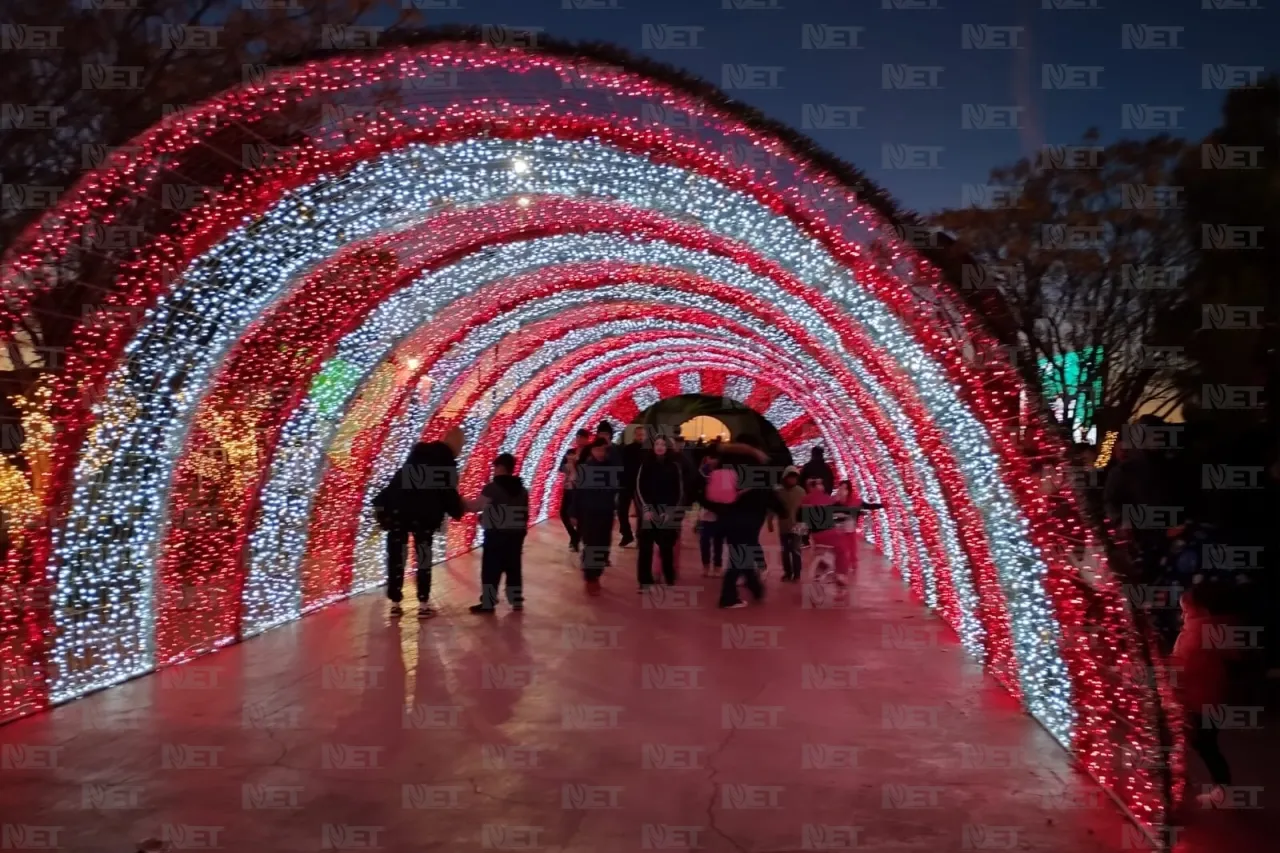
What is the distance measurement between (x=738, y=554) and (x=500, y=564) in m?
2.26

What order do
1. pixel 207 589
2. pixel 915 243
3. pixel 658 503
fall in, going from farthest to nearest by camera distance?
pixel 658 503 → pixel 207 589 → pixel 915 243

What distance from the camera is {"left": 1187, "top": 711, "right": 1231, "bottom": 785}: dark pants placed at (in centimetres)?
495

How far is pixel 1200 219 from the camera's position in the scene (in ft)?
47.0

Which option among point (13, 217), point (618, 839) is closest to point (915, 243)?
point (618, 839)

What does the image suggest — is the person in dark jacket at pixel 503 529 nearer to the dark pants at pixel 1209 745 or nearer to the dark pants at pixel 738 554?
the dark pants at pixel 738 554

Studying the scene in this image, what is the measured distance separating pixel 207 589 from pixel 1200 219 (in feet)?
42.4

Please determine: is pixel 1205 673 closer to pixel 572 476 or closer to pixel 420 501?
pixel 420 501

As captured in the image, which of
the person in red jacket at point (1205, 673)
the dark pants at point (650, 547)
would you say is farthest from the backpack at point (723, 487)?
the person in red jacket at point (1205, 673)

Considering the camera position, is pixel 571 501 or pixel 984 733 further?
pixel 571 501

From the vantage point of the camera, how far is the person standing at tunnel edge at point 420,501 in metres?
9.34

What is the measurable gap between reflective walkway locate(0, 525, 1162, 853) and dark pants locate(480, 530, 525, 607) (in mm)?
1111

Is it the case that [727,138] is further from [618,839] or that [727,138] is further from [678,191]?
[618,839]

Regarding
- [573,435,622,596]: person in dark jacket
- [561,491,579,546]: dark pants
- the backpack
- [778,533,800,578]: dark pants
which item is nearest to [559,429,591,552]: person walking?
[561,491,579,546]: dark pants

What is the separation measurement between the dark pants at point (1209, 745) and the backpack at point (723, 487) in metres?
5.51
